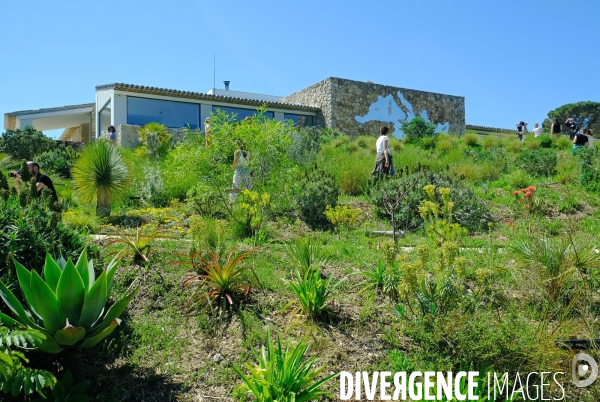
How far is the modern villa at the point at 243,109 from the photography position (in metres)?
21.2

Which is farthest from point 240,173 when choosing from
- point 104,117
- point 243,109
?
point 104,117

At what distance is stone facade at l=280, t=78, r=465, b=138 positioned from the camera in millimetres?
26125

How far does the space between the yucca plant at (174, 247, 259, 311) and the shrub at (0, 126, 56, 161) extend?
49.1 ft

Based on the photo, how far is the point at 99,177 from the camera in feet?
30.5

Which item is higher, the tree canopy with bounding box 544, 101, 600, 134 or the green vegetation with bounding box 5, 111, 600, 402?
the tree canopy with bounding box 544, 101, 600, 134

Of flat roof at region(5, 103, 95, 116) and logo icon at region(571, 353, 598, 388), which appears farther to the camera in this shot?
flat roof at region(5, 103, 95, 116)

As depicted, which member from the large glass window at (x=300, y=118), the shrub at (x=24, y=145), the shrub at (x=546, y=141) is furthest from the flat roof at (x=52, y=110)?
the shrub at (x=546, y=141)

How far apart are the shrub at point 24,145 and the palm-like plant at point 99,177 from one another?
9610 millimetres

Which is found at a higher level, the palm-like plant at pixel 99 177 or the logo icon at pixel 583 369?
the palm-like plant at pixel 99 177

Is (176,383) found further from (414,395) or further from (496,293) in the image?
(496,293)

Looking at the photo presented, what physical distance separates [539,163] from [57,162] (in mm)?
13955

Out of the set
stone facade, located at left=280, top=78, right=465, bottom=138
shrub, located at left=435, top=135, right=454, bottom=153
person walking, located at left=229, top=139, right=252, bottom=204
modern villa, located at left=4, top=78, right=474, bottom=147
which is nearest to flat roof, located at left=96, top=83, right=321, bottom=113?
modern villa, located at left=4, top=78, right=474, bottom=147

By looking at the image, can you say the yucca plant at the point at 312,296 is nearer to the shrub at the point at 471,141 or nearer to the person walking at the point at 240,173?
the person walking at the point at 240,173

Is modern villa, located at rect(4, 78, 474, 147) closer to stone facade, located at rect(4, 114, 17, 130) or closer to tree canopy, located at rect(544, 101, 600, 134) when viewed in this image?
stone facade, located at rect(4, 114, 17, 130)
